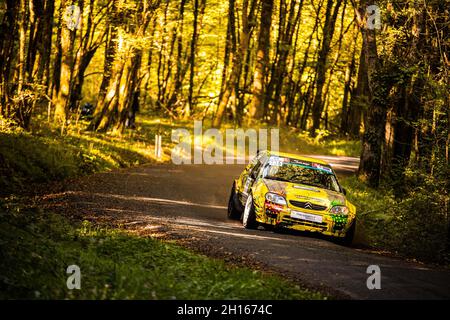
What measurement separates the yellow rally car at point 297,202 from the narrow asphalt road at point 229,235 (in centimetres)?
32

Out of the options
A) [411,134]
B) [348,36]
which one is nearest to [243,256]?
[411,134]

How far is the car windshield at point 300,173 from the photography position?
1420 centimetres

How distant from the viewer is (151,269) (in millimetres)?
8656

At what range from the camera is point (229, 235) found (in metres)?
12.3

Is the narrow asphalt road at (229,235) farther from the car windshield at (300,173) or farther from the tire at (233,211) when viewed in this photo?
the car windshield at (300,173)

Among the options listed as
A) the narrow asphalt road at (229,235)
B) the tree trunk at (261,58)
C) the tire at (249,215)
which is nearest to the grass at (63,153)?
the narrow asphalt road at (229,235)

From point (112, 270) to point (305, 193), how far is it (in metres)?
6.05

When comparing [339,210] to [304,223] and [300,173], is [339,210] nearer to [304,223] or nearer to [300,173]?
[304,223]

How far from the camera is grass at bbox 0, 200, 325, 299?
711 centimetres

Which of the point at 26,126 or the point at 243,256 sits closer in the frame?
the point at 243,256

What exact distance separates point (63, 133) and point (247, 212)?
37.9ft

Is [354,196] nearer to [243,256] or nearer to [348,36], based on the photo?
[243,256]

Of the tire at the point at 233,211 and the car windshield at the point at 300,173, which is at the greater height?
the car windshield at the point at 300,173

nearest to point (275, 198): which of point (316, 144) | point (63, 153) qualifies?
point (63, 153)
